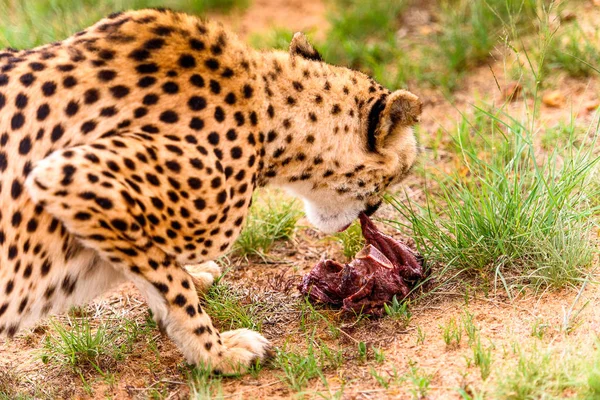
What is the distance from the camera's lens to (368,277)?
4.11 metres

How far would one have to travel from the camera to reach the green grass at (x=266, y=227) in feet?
16.2

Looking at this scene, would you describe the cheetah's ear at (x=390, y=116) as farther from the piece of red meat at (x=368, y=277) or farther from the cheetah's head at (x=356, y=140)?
the piece of red meat at (x=368, y=277)

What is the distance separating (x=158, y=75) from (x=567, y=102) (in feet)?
10.3

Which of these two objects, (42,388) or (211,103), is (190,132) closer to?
(211,103)

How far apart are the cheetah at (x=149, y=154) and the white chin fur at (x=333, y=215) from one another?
34 cm

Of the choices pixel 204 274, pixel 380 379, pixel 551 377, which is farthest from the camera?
pixel 204 274

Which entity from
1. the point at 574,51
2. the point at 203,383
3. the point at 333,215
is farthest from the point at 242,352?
the point at 574,51

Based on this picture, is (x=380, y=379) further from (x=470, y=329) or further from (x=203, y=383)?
(x=203, y=383)

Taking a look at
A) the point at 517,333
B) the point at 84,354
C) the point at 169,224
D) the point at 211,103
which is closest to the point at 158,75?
the point at 211,103

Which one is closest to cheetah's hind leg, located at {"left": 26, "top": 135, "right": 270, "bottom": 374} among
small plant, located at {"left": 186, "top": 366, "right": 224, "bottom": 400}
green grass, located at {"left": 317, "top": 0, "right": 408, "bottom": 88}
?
small plant, located at {"left": 186, "top": 366, "right": 224, "bottom": 400}

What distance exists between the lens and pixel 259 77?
3.90m

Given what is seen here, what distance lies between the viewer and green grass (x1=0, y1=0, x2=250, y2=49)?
261 inches

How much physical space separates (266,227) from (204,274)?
0.60 meters

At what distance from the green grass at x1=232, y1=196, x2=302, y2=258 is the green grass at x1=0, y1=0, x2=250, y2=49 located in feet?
8.22
